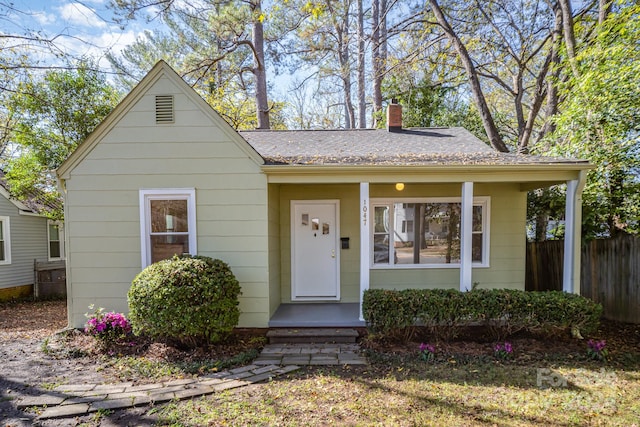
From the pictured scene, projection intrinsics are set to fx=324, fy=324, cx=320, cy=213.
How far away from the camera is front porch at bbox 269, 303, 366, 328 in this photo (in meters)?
5.39

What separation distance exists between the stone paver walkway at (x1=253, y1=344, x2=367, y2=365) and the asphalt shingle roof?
2885mm

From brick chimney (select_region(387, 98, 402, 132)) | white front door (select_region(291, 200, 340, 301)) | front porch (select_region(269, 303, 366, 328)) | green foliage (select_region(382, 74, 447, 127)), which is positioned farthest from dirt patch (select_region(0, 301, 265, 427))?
green foliage (select_region(382, 74, 447, 127))

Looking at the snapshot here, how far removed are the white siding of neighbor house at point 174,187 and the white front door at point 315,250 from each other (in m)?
1.44

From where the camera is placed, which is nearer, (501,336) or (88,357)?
(88,357)

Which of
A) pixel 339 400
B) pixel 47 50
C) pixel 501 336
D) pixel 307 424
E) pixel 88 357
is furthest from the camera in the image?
pixel 47 50

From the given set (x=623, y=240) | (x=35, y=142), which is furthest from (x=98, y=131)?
(x=623, y=240)

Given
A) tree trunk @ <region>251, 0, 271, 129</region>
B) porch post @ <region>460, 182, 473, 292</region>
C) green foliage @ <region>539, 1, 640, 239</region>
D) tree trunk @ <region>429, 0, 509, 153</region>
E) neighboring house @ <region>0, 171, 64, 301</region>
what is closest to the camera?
porch post @ <region>460, 182, 473, 292</region>

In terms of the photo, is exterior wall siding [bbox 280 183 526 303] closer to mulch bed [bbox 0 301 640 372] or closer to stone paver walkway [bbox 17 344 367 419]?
mulch bed [bbox 0 301 640 372]

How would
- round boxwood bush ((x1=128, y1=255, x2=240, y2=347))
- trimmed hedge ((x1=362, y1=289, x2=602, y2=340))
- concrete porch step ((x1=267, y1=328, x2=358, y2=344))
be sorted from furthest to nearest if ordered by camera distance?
concrete porch step ((x1=267, y1=328, x2=358, y2=344)), trimmed hedge ((x1=362, y1=289, x2=602, y2=340)), round boxwood bush ((x1=128, y1=255, x2=240, y2=347))

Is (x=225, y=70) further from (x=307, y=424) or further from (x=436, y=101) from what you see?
(x=307, y=424)

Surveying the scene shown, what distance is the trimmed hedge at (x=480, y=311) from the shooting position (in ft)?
15.9

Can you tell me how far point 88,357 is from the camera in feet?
15.5

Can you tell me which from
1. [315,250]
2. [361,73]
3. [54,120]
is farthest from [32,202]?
[361,73]

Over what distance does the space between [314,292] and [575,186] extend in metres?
5.00
